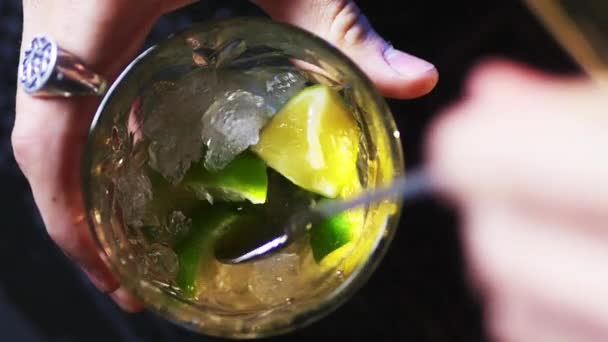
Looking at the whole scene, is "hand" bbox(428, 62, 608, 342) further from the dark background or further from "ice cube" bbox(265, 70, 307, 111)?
"ice cube" bbox(265, 70, 307, 111)

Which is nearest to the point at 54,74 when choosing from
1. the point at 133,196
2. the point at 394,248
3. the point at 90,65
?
the point at 90,65

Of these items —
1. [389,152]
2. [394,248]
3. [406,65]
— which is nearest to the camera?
[389,152]

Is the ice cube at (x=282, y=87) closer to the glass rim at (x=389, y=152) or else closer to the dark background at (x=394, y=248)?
the glass rim at (x=389, y=152)

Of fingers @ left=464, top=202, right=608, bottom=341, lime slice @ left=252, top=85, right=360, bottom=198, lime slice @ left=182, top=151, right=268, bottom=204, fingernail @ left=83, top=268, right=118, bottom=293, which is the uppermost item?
lime slice @ left=252, top=85, right=360, bottom=198

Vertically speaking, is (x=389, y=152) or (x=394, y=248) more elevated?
(x=389, y=152)

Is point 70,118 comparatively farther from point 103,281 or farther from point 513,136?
point 513,136

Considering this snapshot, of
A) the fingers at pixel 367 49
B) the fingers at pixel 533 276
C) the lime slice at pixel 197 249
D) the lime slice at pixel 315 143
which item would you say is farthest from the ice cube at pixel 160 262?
the fingers at pixel 533 276

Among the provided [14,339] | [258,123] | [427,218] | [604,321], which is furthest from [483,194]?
[14,339]

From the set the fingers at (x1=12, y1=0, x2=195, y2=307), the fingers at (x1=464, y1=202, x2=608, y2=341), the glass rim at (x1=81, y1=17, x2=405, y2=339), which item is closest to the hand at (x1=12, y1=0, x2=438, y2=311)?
the fingers at (x1=12, y1=0, x2=195, y2=307)
